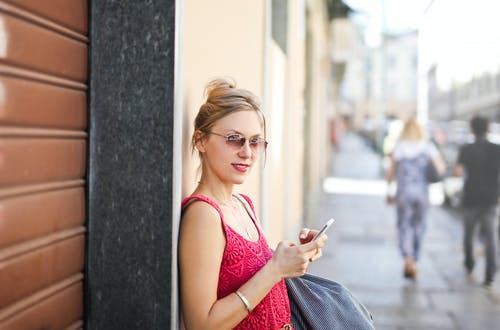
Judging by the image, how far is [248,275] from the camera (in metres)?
2.04

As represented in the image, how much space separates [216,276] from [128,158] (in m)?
0.55

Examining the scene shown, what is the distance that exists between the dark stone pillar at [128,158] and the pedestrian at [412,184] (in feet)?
19.8

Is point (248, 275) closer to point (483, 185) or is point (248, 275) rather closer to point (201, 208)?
point (201, 208)

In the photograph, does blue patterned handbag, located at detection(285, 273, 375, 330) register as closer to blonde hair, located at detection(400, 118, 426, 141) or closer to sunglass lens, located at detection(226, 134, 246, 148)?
sunglass lens, located at detection(226, 134, 246, 148)

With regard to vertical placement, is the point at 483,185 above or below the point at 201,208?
below

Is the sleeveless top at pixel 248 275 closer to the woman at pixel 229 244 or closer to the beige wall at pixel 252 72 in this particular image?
the woman at pixel 229 244

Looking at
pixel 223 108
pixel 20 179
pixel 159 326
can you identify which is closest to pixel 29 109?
pixel 20 179

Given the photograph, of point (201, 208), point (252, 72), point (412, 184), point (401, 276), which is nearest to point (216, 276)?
point (201, 208)

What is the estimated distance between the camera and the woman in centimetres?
192

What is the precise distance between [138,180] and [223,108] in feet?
1.26

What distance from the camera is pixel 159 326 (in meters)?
2.17

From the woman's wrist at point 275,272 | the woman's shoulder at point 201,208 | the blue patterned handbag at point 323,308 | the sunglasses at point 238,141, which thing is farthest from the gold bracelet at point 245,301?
the sunglasses at point 238,141

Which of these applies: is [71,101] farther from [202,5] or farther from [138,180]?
[202,5]

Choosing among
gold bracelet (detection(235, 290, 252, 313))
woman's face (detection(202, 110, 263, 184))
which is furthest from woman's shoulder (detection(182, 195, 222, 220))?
gold bracelet (detection(235, 290, 252, 313))
